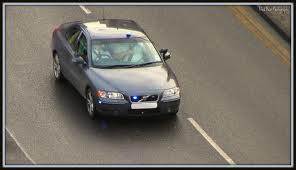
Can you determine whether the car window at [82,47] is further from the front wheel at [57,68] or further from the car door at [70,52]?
the front wheel at [57,68]

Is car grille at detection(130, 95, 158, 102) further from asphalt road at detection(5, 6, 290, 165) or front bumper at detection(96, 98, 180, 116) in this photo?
asphalt road at detection(5, 6, 290, 165)

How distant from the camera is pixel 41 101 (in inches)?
803

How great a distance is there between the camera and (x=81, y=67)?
19938mm

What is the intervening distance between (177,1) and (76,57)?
5.69 meters

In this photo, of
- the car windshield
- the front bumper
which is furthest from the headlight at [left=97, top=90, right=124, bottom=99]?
the car windshield

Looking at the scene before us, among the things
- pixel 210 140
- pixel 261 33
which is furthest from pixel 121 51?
pixel 261 33

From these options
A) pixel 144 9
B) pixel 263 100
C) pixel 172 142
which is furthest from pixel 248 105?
pixel 144 9

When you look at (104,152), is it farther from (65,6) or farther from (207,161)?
(65,6)

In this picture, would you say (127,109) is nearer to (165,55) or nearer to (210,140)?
(210,140)

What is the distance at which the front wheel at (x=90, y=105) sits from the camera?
1936cm

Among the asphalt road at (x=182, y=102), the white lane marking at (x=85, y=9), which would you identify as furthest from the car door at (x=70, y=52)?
the white lane marking at (x=85, y=9)

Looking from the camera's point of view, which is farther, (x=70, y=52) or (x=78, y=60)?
(x=70, y=52)

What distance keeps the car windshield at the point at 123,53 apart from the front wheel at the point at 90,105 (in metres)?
0.69

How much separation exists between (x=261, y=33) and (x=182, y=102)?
4.45 metres
